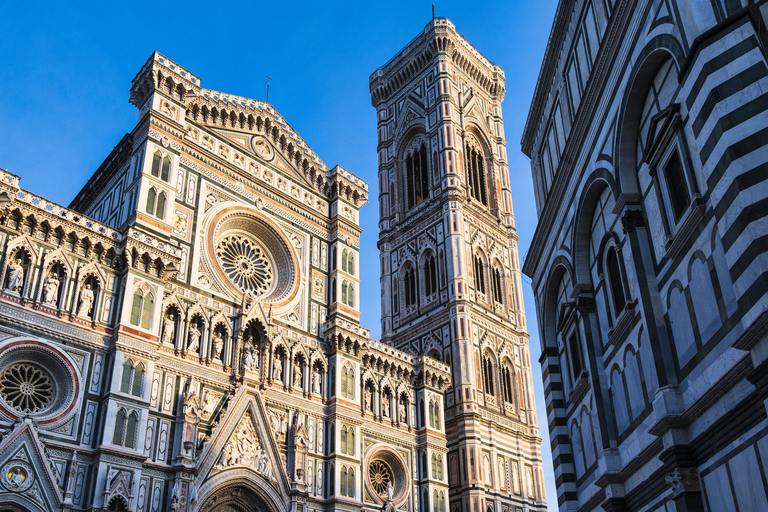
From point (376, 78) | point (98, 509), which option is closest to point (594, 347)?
point (98, 509)

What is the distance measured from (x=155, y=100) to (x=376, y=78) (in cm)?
2852

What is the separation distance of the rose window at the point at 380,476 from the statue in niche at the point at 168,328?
33.7 feet

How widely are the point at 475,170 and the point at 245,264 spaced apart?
2300 cm

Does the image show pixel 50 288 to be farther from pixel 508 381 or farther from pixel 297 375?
pixel 508 381

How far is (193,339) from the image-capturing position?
2391 centimetres

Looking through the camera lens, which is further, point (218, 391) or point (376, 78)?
point (376, 78)

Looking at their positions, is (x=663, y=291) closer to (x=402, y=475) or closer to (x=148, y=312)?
(x=148, y=312)

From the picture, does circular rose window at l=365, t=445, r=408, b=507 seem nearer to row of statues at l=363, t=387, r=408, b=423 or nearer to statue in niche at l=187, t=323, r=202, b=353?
row of statues at l=363, t=387, r=408, b=423

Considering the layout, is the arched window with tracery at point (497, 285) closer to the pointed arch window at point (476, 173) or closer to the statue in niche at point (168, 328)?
the pointed arch window at point (476, 173)

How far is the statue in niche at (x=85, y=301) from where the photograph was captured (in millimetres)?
21000

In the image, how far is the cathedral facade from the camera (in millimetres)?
8398

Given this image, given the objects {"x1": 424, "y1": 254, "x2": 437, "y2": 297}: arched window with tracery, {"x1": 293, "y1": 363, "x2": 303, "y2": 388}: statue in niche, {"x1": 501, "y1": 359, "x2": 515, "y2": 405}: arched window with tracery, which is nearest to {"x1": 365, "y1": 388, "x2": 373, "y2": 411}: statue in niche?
{"x1": 293, "y1": 363, "x2": 303, "y2": 388}: statue in niche

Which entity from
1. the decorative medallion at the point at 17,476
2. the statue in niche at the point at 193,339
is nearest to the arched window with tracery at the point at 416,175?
the statue in niche at the point at 193,339

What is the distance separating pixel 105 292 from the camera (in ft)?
71.9
